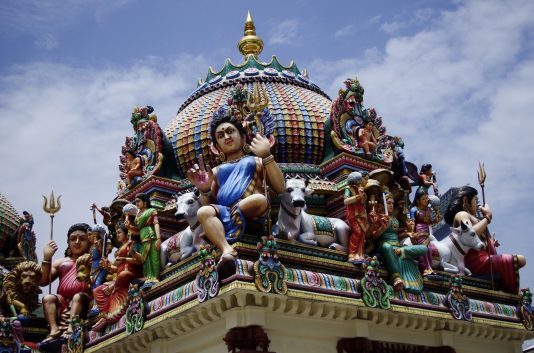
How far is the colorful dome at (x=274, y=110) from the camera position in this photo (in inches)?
775

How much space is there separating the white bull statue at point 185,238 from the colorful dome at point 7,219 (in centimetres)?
975

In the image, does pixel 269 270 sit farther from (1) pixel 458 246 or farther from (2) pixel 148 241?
(1) pixel 458 246

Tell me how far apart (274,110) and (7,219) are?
989cm

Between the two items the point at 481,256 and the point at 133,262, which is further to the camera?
the point at 481,256

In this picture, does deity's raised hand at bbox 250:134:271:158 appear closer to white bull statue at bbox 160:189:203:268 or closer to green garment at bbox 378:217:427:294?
white bull statue at bbox 160:189:203:268

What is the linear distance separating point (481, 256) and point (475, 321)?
2.05 meters

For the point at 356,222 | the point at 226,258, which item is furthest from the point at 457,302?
the point at 226,258

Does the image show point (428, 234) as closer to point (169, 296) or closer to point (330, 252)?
point (330, 252)

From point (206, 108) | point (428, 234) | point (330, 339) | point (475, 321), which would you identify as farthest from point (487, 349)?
point (206, 108)

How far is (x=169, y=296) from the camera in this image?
14852 millimetres

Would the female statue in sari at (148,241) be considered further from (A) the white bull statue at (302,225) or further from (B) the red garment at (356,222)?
(B) the red garment at (356,222)

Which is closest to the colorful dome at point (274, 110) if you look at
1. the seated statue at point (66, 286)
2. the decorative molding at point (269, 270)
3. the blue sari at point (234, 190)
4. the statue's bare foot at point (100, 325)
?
the seated statue at point (66, 286)

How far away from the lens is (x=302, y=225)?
15.8 meters

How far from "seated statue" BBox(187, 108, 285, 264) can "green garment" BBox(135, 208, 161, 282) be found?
1.63m
